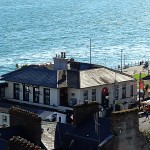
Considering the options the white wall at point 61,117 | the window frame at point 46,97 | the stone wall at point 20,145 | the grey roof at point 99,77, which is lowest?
the white wall at point 61,117

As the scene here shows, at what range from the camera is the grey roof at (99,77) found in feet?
186

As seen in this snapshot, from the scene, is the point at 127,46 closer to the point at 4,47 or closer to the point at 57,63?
the point at 4,47

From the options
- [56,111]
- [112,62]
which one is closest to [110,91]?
[56,111]

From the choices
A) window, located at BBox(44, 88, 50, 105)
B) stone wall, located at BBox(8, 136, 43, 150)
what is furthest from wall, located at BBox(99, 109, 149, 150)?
window, located at BBox(44, 88, 50, 105)

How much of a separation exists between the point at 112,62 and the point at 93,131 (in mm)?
89706

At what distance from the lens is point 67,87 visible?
5594cm

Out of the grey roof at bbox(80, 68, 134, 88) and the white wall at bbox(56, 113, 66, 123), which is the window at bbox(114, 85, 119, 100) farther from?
the white wall at bbox(56, 113, 66, 123)

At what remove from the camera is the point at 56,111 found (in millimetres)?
53469

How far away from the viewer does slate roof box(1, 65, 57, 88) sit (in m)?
56.3

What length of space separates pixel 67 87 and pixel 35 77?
3542 mm

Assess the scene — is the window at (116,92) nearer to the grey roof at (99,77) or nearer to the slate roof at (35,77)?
the grey roof at (99,77)

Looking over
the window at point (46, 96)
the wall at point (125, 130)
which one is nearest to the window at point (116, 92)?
the window at point (46, 96)

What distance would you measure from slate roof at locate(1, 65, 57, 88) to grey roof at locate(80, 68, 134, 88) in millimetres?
2510

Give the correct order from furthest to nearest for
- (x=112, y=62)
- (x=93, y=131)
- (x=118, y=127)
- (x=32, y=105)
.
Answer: (x=112, y=62), (x=32, y=105), (x=93, y=131), (x=118, y=127)
